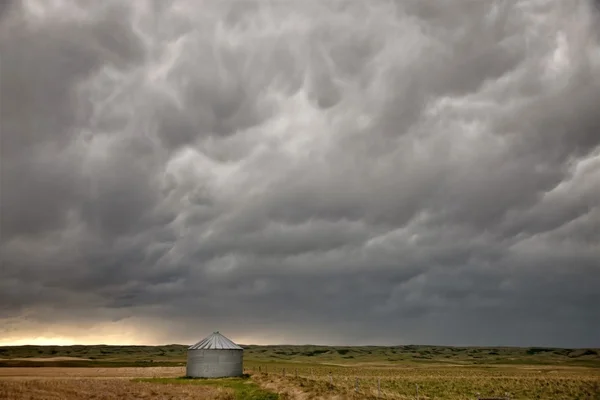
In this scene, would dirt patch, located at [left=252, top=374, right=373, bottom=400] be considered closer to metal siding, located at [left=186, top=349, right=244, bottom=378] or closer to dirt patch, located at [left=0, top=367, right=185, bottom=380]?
metal siding, located at [left=186, top=349, right=244, bottom=378]

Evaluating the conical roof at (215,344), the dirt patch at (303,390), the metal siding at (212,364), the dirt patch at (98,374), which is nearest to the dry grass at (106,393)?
the dirt patch at (303,390)

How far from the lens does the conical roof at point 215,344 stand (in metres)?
72.6

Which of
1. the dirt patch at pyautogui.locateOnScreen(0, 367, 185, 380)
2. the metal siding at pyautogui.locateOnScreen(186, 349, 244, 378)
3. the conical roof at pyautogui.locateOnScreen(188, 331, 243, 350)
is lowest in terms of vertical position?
the dirt patch at pyautogui.locateOnScreen(0, 367, 185, 380)

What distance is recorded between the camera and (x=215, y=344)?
241 ft

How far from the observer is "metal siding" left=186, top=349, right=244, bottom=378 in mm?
70562

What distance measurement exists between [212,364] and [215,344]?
3.23 meters

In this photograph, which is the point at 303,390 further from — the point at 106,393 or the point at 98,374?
the point at 98,374

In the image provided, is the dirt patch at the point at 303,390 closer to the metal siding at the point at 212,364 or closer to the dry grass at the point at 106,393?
the dry grass at the point at 106,393

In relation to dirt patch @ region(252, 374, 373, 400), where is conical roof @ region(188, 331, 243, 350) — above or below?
above

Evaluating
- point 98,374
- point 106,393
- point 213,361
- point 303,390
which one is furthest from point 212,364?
point 303,390

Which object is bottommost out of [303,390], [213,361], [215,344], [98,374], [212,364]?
[98,374]

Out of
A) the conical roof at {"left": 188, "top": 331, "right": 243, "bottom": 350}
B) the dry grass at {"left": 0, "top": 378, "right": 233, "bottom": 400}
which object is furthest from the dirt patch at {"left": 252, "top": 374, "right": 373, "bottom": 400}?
the conical roof at {"left": 188, "top": 331, "right": 243, "bottom": 350}

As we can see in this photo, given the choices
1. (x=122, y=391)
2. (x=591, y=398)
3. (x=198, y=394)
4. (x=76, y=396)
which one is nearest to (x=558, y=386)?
(x=591, y=398)

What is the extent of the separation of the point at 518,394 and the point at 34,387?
167ft
